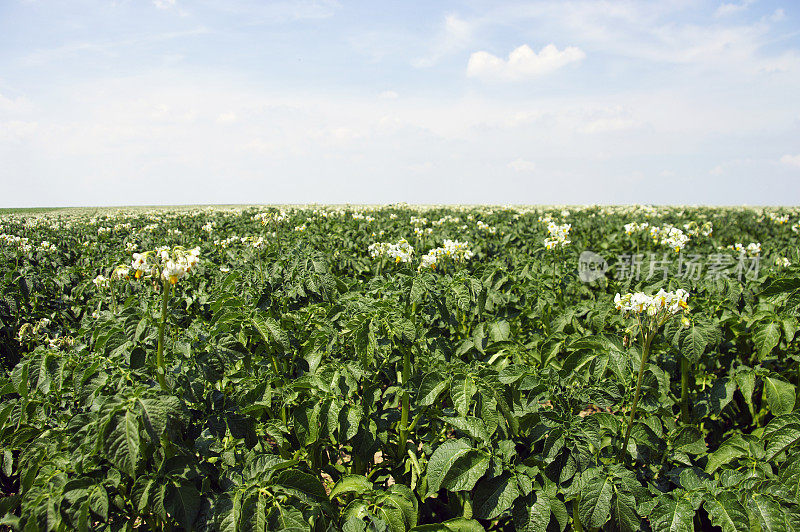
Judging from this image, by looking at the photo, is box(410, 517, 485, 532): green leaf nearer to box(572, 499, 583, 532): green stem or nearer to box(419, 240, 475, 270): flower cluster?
box(572, 499, 583, 532): green stem

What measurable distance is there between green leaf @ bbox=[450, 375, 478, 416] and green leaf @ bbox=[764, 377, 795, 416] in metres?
2.17

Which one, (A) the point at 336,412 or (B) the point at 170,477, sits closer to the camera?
(B) the point at 170,477

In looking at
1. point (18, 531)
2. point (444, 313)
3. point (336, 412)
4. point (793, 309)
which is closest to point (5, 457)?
point (18, 531)

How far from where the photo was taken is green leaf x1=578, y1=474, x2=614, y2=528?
2.18 m

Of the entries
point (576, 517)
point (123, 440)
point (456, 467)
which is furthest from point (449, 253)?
point (123, 440)

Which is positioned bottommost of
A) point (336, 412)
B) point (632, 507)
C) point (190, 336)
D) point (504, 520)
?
point (504, 520)

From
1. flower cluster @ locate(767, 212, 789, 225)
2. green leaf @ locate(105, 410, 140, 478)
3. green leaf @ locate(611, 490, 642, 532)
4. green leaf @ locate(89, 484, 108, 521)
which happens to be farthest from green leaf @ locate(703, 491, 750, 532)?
flower cluster @ locate(767, 212, 789, 225)

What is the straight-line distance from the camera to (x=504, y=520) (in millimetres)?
2848

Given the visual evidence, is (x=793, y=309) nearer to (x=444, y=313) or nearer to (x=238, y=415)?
(x=444, y=313)

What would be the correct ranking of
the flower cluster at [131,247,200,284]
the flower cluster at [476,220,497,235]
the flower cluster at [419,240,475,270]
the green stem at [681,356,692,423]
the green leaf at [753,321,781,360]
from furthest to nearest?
1. the flower cluster at [476,220,497,235]
2. the flower cluster at [419,240,475,270]
3. the green stem at [681,356,692,423]
4. the green leaf at [753,321,781,360]
5. the flower cluster at [131,247,200,284]

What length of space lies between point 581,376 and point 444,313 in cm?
102

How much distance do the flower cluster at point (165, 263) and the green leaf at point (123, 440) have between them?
724 mm

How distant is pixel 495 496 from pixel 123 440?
170 centimetres

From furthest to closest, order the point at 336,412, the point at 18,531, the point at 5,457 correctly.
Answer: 1. the point at 5,457
2. the point at 336,412
3. the point at 18,531
